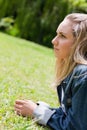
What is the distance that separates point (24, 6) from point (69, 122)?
725 inches

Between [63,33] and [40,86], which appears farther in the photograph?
[40,86]

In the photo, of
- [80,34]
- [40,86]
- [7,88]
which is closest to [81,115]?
[80,34]

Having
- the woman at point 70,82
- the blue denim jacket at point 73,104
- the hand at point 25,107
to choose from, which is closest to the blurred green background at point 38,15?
the hand at point 25,107

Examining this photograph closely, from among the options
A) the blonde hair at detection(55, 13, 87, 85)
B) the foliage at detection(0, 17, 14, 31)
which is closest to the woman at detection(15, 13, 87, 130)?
the blonde hair at detection(55, 13, 87, 85)

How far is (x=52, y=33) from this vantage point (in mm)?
21219

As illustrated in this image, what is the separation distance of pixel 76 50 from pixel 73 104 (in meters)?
0.43

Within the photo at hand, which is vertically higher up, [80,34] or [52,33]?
[80,34]

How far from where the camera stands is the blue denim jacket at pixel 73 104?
3.30 m

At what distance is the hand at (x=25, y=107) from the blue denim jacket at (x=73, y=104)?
201 mm

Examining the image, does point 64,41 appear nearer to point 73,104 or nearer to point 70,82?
point 70,82

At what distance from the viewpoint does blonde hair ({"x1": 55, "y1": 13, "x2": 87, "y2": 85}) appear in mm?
3477

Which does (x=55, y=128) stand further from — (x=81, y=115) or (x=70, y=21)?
(x=70, y=21)

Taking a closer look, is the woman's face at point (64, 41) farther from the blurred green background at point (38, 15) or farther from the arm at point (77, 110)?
the blurred green background at point (38, 15)

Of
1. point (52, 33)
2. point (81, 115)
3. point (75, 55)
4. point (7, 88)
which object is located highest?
point (75, 55)
